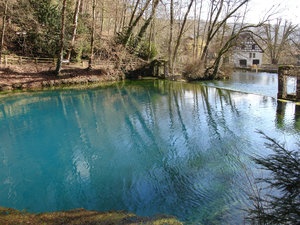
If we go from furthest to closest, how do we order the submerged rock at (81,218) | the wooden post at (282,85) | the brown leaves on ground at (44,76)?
the brown leaves on ground at (44,76) < the wooden post at (282,85) < the submerged rock at (81,218)

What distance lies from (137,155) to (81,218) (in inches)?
119

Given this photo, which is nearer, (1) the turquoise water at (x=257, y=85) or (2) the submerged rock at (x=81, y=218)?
(2) the submerged rock at (x=81, y=218)

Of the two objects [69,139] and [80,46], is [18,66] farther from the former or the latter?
[69,139]

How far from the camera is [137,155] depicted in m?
6.15

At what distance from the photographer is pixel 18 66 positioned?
17.6 metres

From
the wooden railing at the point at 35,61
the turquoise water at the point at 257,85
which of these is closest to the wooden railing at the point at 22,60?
the wooden railing at the point at 35,61

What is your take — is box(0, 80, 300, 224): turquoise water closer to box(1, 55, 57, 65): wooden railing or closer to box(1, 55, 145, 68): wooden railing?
box(1, 55, 57, 65): wooden railing

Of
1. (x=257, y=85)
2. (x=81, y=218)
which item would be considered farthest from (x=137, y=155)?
(x=257, y=85)

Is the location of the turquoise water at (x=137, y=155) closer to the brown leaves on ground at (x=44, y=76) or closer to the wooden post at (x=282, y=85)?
the wooden post at (x=282, y=85)

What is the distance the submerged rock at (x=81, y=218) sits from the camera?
10.1 ft

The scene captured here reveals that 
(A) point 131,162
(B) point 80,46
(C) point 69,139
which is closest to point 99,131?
(C) point 69,139

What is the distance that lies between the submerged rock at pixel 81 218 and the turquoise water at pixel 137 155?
345 mm

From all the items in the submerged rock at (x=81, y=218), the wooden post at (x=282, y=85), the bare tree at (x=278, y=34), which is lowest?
Answer: the submerged rock at (x=81, y=218)

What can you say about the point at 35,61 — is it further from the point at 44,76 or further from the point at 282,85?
the point at 282,85
